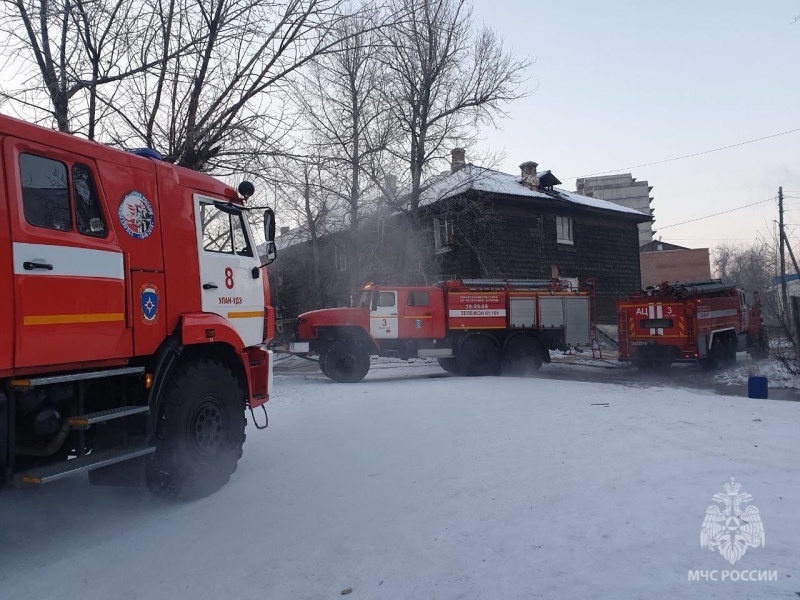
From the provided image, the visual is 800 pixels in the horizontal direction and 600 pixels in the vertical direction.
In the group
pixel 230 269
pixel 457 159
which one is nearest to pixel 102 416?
pixel 230 269

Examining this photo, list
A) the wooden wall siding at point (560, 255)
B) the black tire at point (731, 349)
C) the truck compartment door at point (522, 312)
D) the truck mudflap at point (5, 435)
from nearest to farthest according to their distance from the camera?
the truck mudflap at point (5, 435) < the truck compartment door at point (522, 312) < the black tire at point (731, 349) < the wooden wall siding at point (560, 255)

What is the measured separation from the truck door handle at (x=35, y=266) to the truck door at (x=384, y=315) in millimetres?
10943

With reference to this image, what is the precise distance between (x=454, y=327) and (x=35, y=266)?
39.8ft

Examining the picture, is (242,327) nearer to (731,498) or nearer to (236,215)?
(236,215)

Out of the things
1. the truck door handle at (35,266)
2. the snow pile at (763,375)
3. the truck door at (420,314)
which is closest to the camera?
the truck door handle at (35,266)

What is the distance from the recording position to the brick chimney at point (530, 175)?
26781 millimetres

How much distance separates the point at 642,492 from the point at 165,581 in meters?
3.36

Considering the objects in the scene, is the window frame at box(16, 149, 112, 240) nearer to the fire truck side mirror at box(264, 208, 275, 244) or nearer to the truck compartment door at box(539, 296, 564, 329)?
the fire truck side mirror at box(264, 208, 275, 244)

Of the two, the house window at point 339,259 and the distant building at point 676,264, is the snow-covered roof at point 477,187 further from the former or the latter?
the distant building at point 676,264

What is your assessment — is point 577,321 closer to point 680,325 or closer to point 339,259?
point 680,325

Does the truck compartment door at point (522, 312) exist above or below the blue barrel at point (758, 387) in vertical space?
above

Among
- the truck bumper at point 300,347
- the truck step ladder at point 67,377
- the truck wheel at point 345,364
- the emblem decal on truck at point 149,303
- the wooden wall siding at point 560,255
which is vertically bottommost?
the truck wheel at point 345,364

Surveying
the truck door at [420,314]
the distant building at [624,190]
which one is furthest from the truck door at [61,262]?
the distant building at [624,190]

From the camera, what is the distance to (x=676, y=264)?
6184 centimetres
